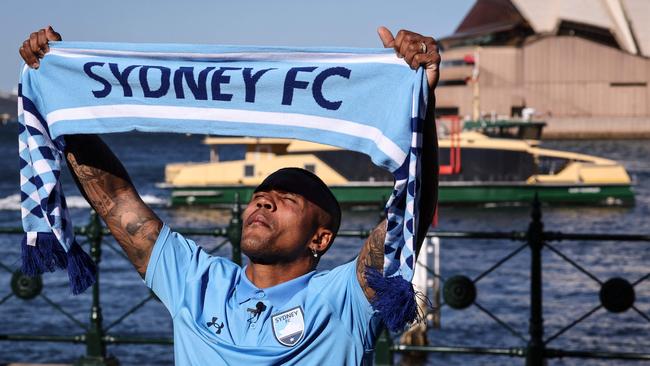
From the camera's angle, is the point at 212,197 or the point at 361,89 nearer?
the point at 361,89

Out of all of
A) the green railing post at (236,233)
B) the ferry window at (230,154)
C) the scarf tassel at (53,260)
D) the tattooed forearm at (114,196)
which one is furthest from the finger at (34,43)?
the ferry window at (230,154)

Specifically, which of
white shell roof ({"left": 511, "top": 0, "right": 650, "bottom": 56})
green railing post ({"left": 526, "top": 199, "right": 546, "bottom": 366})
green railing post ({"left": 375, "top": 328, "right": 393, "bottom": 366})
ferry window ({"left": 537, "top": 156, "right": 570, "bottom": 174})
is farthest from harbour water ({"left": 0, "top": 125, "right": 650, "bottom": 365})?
white shell roof ({"left": 511, "top": 0, "right": 650, "bottom": 56})

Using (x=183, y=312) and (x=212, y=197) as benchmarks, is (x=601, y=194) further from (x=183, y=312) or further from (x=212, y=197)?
(x=183, y=312)

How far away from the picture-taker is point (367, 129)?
3.53m

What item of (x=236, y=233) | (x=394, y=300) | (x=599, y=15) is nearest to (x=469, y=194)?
(x=236, y=233)

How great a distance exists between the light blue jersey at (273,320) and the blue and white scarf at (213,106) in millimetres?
157

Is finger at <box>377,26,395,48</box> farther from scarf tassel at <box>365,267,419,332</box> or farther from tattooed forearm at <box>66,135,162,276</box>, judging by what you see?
tattooed forearm at <box>66,135,162,276</box>

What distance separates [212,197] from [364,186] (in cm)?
449

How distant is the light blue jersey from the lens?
335 centimetres

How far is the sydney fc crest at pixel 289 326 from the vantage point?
3.34 metres

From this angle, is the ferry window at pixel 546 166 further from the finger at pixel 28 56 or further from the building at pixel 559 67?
the building at pixel 559 67

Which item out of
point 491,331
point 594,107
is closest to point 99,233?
point 491,331

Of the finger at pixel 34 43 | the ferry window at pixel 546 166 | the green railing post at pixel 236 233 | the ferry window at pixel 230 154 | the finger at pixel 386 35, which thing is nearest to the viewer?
the finger at pixel 386 35

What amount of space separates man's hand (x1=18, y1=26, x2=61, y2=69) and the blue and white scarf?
2cm
